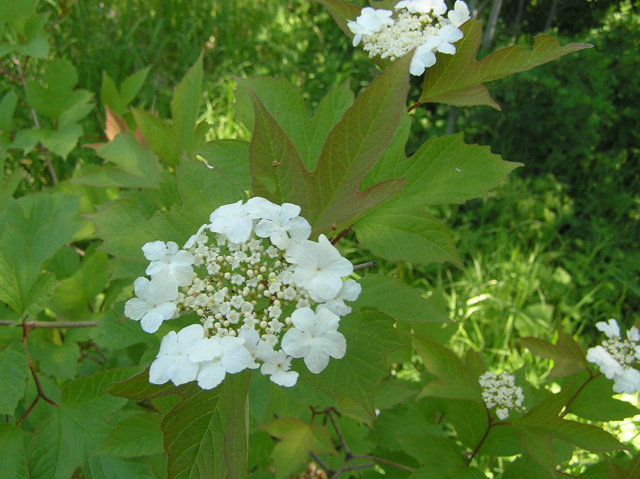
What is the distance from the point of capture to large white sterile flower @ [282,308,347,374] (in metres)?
0.74

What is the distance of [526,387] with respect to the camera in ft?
4.84

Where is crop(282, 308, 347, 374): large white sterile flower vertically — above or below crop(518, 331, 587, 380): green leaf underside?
above

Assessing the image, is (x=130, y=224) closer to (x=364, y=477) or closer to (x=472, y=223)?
(x=364, y=477)

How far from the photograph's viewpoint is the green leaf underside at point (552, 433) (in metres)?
1.12

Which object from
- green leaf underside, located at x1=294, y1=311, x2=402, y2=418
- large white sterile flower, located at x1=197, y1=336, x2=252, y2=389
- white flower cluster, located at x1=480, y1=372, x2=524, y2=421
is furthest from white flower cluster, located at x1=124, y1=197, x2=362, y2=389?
white flower cluster, located at x1=480, y1=372, x2=524, y2=421

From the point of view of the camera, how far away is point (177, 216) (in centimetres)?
99

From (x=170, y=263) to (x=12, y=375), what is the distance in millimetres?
586

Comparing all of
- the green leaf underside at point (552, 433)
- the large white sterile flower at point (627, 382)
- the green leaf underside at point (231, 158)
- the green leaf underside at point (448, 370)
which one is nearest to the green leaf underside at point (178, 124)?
the green leaf underside at point (231, 158)

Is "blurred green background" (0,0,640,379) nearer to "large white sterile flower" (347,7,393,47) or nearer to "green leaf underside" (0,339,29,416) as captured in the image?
"large white sterile flower" (347,7,393,47)

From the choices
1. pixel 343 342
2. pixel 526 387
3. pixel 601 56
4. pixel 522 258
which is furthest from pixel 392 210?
pixel 601 56

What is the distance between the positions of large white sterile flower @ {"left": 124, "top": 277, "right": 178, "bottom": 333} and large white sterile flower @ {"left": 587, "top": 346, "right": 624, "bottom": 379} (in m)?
1.13

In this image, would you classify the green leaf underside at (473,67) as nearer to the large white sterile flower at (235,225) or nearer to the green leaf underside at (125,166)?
the large white sterile flower at (235,225)

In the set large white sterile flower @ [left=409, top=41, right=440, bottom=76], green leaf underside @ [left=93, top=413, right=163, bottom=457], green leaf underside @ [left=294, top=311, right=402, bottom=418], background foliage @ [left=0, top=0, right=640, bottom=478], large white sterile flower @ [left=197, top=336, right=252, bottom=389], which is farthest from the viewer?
background foliage @ [left=0, top=0, right=640, bottom=478]

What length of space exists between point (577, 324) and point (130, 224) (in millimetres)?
2998
